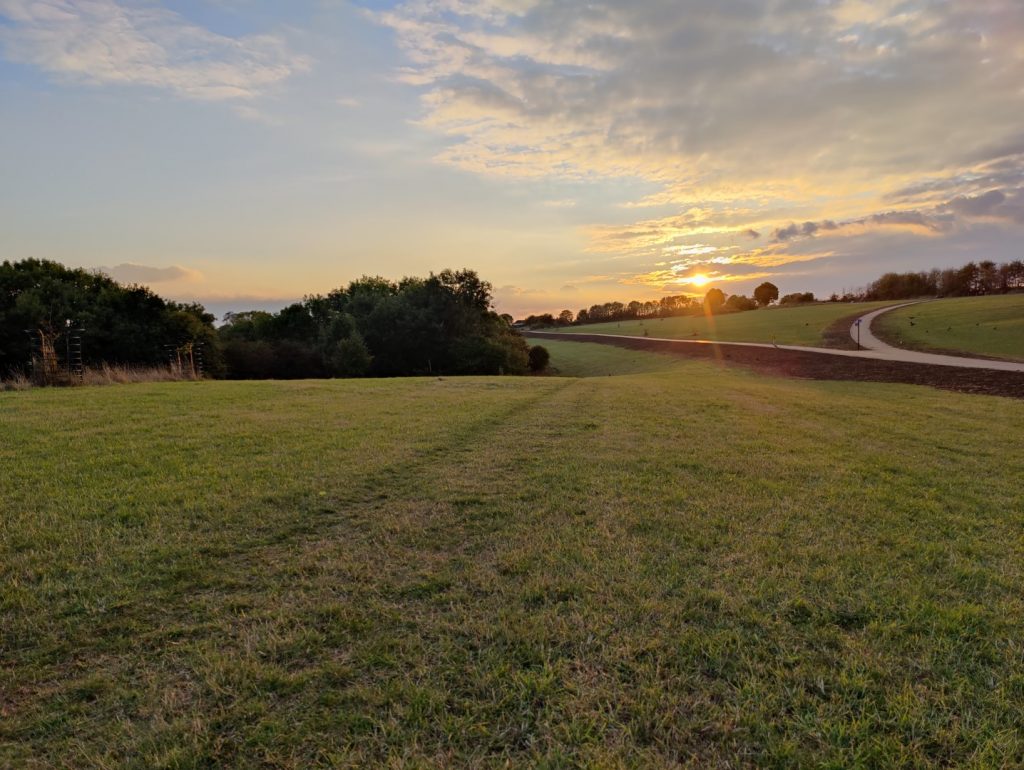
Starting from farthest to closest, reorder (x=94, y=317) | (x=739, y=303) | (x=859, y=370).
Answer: (x=739, y=303), (x=94, y=317), (x=859, y=370)

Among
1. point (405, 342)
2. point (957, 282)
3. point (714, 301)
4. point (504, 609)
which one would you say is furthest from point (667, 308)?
point (504, 609)

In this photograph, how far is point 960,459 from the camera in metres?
6.96

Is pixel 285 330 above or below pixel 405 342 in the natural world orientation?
above

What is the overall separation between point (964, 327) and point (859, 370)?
17469 millimetres

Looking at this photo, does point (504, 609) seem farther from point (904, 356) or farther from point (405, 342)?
point (405, 342)

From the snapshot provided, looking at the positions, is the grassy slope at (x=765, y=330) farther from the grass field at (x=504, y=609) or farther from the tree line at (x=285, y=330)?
the grass field at (x=504, y=609)

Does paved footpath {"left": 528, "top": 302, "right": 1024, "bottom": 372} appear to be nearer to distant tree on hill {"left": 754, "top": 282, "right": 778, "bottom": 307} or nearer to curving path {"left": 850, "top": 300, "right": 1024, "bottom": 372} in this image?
curving path {"left": 850, "top": 300, "right": 1024, "bottom": 372}

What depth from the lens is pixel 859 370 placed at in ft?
67.2

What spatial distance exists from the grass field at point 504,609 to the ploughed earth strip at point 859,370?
11916 mm

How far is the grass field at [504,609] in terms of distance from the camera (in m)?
2.12

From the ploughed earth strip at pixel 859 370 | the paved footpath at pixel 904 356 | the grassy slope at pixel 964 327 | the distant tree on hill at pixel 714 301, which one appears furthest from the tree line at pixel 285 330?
the distant tree on hill at pixel 714 301

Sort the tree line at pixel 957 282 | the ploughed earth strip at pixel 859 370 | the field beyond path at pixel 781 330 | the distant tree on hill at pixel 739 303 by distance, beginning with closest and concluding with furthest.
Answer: the ploughed earth strip at pixel 859 370 → the field beyond path at pixel 781 330 → the tree line at pixel 957 282 → the distant tree on hill at pixel 739 303

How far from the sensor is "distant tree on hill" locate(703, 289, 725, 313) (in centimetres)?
8500

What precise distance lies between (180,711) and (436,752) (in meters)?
1.18
